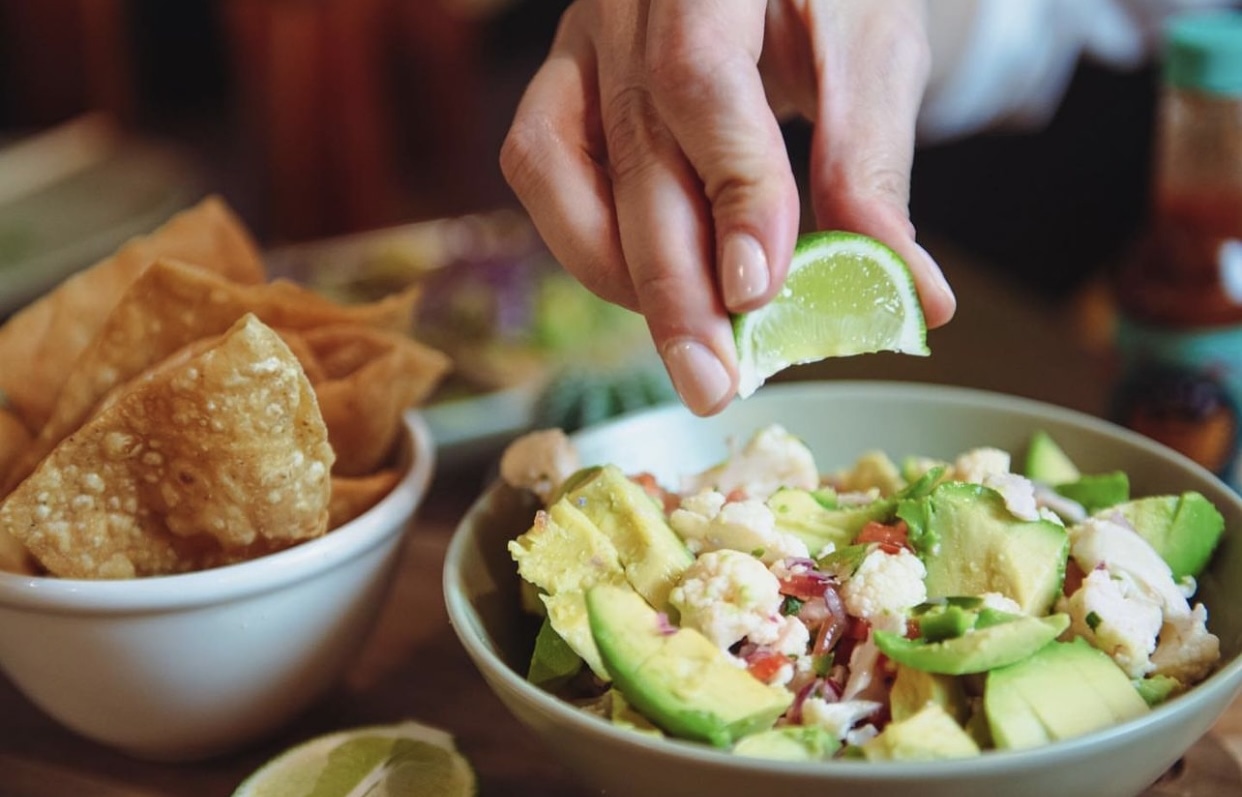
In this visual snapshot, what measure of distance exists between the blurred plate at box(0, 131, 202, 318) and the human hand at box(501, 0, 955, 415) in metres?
1.64

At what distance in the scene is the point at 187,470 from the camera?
2.72 ft

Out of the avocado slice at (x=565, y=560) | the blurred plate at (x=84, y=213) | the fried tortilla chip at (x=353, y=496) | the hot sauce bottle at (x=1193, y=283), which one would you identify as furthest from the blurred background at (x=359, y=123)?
the avocado slice at (x=565, y=560)

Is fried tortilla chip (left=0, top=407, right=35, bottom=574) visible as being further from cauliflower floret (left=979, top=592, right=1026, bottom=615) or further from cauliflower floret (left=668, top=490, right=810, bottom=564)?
cauliflower floret (left=979, top=592, right=1026, bottom=615)

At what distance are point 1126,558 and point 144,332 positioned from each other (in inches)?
29.0

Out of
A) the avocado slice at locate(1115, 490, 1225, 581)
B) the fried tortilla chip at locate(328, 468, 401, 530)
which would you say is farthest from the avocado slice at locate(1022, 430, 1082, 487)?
the fried tortilla chip at locate(328, 468, 401, 530)

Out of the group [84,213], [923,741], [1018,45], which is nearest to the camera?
[923,741]

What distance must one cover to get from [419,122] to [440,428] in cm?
342

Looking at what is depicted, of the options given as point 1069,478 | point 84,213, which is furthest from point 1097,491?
point 84,213

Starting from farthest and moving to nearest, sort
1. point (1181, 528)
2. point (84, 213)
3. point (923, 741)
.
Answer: point (84, 213) → point (1181, 528) → point (923, 741)

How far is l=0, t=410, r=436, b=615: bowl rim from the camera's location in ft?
2.62

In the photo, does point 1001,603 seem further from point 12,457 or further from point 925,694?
point 12,457

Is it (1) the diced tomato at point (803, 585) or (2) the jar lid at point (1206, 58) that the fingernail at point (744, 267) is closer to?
(1) the diced tomato at point (803, 585)

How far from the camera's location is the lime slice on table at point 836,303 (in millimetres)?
811

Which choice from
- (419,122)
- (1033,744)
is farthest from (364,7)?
(1033,744)
